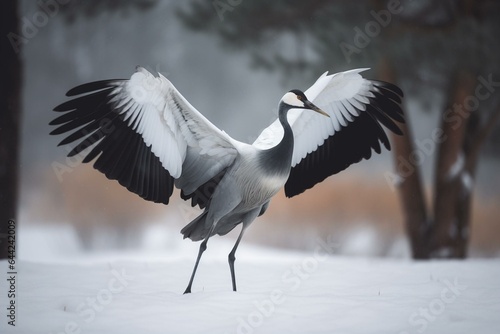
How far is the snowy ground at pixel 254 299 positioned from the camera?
340 centimetres

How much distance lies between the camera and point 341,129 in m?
4.91

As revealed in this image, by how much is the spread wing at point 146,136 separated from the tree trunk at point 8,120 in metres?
2.46

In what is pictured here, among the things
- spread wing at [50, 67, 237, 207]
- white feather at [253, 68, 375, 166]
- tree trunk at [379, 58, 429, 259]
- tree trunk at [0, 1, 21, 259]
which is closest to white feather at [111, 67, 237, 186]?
spread wing at [50, 67, 237, 207]

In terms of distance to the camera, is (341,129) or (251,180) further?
(341,129)

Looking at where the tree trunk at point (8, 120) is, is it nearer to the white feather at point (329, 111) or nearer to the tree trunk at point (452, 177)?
the white feather at point (329, 111)

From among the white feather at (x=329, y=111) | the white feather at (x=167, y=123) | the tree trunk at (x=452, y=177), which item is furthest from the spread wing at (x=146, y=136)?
the tree trunk at (x=452, y=177)

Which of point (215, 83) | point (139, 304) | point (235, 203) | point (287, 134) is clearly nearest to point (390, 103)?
point (287, 134)

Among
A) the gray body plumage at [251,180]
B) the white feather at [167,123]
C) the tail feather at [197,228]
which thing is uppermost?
the white feather at [167,123]

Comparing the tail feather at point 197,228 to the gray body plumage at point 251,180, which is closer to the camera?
the gray body plumage at point 251,180

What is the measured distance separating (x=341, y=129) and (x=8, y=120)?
3.47 m

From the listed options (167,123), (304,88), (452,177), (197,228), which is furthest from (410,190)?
(167,123)

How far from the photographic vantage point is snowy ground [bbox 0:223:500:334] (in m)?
3.40

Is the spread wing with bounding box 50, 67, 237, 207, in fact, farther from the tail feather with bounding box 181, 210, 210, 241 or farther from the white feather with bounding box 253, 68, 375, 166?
the white feather with bounding box 253, 68, 375, 166

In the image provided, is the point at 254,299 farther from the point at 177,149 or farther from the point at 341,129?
the point at 341,129
